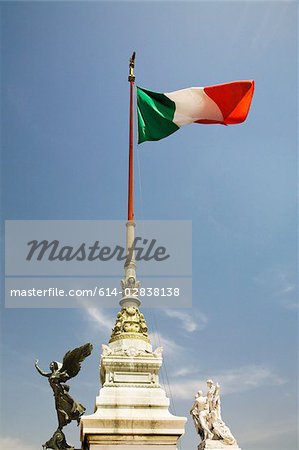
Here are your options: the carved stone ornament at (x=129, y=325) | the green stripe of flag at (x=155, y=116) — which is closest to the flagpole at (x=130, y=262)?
the carved stone ornament at (x=129, y=325)

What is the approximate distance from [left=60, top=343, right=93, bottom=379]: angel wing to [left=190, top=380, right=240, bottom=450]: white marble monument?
4549mm

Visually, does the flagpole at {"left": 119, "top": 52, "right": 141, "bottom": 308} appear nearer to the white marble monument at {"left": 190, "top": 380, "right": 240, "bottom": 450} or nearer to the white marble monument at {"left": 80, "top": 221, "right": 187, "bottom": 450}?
the white marble monument at {"left": 80, "top": 221, "right": 187, "bottom": 450}

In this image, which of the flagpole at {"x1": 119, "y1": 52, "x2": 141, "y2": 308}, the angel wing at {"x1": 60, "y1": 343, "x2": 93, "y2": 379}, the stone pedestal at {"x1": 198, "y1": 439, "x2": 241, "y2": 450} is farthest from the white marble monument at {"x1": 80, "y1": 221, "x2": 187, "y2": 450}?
the stone pedestal at {"x1": 198, "y1": 439, "x2": 241, "y2": 450}

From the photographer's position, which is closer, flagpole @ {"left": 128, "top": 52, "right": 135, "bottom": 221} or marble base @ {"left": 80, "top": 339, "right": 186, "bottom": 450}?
marble base @ {"left": 80, "top": 339, "right": 186, "bottom": 450}

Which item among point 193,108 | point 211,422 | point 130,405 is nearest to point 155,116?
point 193,108

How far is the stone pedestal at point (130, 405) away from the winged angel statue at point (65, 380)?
2.60 feet

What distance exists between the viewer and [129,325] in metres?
19.4

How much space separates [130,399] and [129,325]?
2.78m

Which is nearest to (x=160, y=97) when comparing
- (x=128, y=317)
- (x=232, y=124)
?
(x=232, y=124)

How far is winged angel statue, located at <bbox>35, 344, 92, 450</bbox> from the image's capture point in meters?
17.9

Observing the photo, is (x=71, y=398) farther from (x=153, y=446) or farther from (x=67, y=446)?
(x=153, y=446)

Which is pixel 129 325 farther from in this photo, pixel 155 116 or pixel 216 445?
pixel 155 116

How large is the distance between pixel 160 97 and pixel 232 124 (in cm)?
325

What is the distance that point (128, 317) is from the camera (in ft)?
64.4
